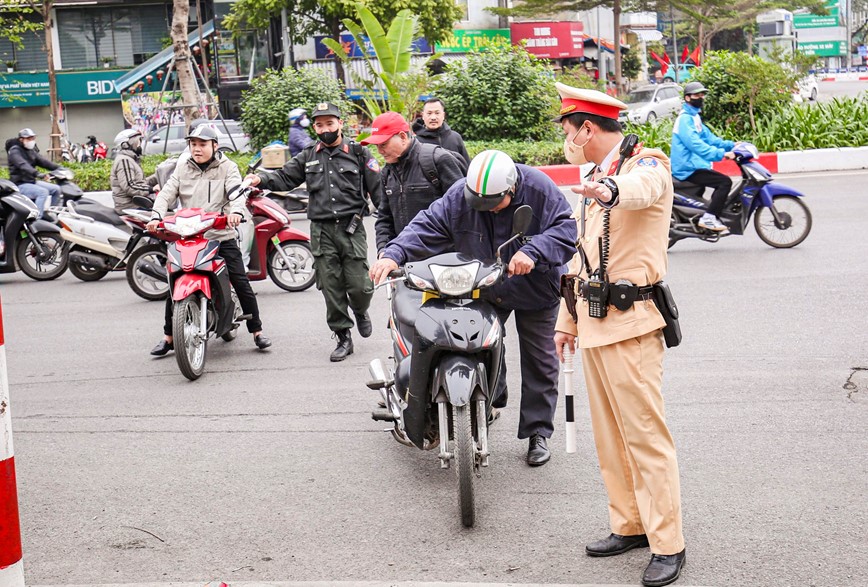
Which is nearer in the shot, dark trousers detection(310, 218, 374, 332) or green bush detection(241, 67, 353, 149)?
dark trousers detection(310, 218, 374, 332)

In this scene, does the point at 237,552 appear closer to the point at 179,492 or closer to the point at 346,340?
the point at 179,492

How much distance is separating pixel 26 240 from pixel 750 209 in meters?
8.09

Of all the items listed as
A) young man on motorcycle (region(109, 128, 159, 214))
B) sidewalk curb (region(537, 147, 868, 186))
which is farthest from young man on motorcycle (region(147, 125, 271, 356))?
sidewalk curb (region(537, 147, 868, 186))

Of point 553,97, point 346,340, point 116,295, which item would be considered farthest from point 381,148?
point 553,97

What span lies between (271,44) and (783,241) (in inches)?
1282

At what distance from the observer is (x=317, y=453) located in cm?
586

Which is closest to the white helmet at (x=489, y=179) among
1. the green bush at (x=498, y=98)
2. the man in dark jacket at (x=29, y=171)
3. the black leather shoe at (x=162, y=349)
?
the black leather shoe at (x=162, y=349)

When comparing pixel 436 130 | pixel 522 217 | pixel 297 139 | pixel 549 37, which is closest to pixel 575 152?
pixel 522 217

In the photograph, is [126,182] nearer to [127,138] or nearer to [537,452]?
[127,138]

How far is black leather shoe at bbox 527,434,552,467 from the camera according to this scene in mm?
5465

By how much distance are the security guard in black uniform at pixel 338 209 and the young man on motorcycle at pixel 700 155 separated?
4266mm

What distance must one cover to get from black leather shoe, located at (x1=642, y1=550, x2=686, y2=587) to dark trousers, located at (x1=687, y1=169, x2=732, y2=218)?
25.5ft

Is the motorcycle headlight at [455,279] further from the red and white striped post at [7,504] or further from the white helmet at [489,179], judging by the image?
the red and white striped post at [7,504]

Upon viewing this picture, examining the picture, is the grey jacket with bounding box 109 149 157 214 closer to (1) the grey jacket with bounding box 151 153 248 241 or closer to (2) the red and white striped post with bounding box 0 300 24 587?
(1) the grey jacket with bounding box 151 153 248 241
